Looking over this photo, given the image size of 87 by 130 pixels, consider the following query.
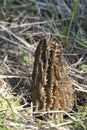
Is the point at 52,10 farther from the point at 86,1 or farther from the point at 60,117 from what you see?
the point at 60,117

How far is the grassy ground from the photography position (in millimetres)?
1982

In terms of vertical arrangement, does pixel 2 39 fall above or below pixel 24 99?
above

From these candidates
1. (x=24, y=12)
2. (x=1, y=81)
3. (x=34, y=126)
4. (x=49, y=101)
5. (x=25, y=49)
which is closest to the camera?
(x=34, y=126)

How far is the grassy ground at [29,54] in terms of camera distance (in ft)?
6.50

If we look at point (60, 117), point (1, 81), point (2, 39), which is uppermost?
point (2, 39)

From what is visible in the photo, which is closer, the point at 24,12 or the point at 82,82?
the point at 82,82

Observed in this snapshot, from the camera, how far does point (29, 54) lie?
2.48 meters

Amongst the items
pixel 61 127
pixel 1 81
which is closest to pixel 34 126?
pixel 61 127

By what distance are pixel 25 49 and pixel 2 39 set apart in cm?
19

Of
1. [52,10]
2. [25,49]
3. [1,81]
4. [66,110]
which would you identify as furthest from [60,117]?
[52,10]

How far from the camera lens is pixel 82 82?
7.66 feet

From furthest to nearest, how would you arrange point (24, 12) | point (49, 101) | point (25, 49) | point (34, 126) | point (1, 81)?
point (24, 12), point (25, 49), point (1, 81), point (49, 101), point (34, 126)

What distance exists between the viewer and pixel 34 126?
190 centimetres

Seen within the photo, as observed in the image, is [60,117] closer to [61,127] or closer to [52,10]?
[61,127]
